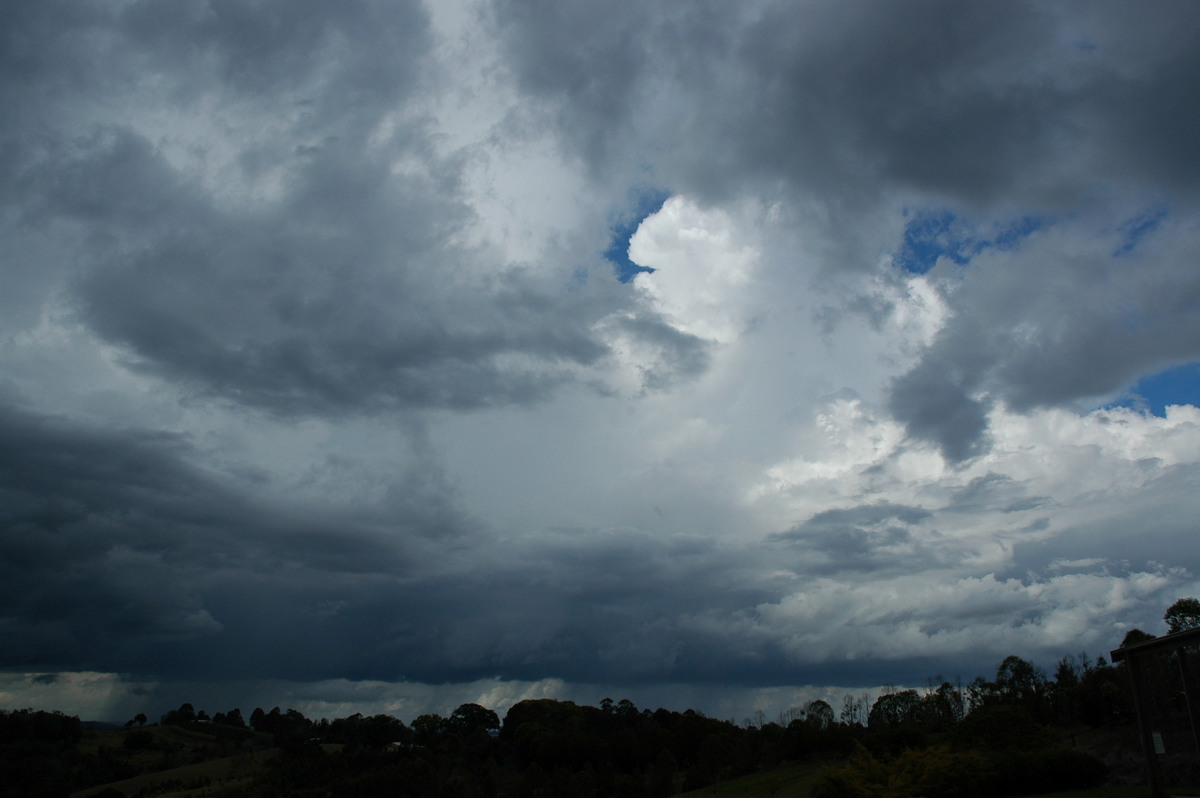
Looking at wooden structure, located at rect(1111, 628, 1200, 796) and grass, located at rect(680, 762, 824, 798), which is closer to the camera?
wooden structure, located at rect(1111, 628, 1200, 796)

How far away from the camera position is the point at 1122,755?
36156mm

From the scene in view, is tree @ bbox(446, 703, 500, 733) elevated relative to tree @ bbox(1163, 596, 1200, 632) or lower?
lower

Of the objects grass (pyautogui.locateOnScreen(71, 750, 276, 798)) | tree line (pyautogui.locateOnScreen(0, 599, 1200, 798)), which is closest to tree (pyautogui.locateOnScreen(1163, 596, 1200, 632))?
tree line (pyautogui.locateOnScreen(0, 599, 1200, 798))

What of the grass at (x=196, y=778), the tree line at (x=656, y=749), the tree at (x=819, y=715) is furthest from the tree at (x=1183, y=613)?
the grass at (x=196, y=778)

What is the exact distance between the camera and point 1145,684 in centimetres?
2562

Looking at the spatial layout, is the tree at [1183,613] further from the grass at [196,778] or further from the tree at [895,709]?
the grass at [196,778]

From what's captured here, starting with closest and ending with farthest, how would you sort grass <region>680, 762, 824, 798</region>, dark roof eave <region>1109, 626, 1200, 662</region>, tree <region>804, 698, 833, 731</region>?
dark roof eave <region>1109, 626, 1200, 662</region>
grass <region>680, 762, 824, 798</region>
tree <region>804, 698, 833, 731</region>

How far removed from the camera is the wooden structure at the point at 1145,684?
896 inches

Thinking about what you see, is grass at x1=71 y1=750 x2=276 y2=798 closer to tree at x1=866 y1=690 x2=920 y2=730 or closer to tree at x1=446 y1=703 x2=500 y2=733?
tree at x1=446 y1=703 x2=500 y2=733

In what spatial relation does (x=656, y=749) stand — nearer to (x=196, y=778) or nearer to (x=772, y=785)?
(x=772, y=785)

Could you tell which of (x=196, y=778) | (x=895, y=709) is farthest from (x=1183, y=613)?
(x=196, y=778)

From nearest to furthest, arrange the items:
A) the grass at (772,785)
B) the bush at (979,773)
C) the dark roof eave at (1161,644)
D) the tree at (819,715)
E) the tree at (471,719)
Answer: the dark roof eave at (1161,644)
the bush at (979,773)
the grass at (772,785)
the tree at (819,715)
the tree at (471,719)

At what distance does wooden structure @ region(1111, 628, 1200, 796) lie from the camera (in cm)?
2277

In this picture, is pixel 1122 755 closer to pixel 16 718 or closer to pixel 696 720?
pixel 696 720
